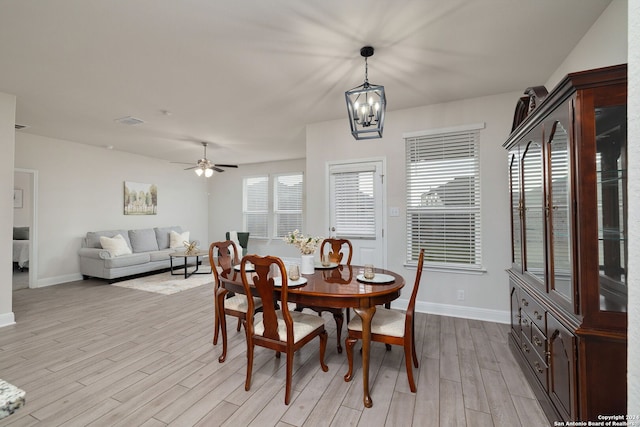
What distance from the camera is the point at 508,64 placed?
2.86 m

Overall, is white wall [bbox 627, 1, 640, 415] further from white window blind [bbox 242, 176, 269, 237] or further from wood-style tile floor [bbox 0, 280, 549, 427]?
white window blind [bbox 242, 176, 269, 237]

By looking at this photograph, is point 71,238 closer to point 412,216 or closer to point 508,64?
point 412,216

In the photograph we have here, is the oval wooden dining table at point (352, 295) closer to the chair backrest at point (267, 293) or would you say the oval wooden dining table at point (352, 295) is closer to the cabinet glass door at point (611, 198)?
the chair backrest at point (267, 293)

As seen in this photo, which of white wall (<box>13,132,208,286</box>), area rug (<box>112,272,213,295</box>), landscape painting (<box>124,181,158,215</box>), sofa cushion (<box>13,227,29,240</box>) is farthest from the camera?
sofa cushion (<box>13,227,29,240</box>)

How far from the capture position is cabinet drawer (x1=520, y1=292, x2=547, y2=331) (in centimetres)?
194

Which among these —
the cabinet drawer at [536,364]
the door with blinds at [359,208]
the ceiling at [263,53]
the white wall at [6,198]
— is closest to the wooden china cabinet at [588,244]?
the cabinet drawer at [536,364]

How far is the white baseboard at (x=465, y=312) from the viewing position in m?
3.57

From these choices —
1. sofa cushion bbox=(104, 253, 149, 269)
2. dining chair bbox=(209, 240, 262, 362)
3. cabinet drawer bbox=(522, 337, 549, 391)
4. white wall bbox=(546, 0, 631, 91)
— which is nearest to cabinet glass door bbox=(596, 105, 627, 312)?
cabinet drawer bbox=(522, 337, 549, 391)

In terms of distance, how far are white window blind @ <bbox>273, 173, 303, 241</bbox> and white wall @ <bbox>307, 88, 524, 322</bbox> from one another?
3375 mm

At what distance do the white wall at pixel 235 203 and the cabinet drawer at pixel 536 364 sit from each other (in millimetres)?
5904

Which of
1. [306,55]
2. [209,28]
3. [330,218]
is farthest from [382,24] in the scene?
[330,218]

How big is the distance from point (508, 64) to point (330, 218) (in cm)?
278

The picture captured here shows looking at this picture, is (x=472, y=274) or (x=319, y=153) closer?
(x=472, y=274)

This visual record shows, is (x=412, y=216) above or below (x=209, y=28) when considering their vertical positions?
below
